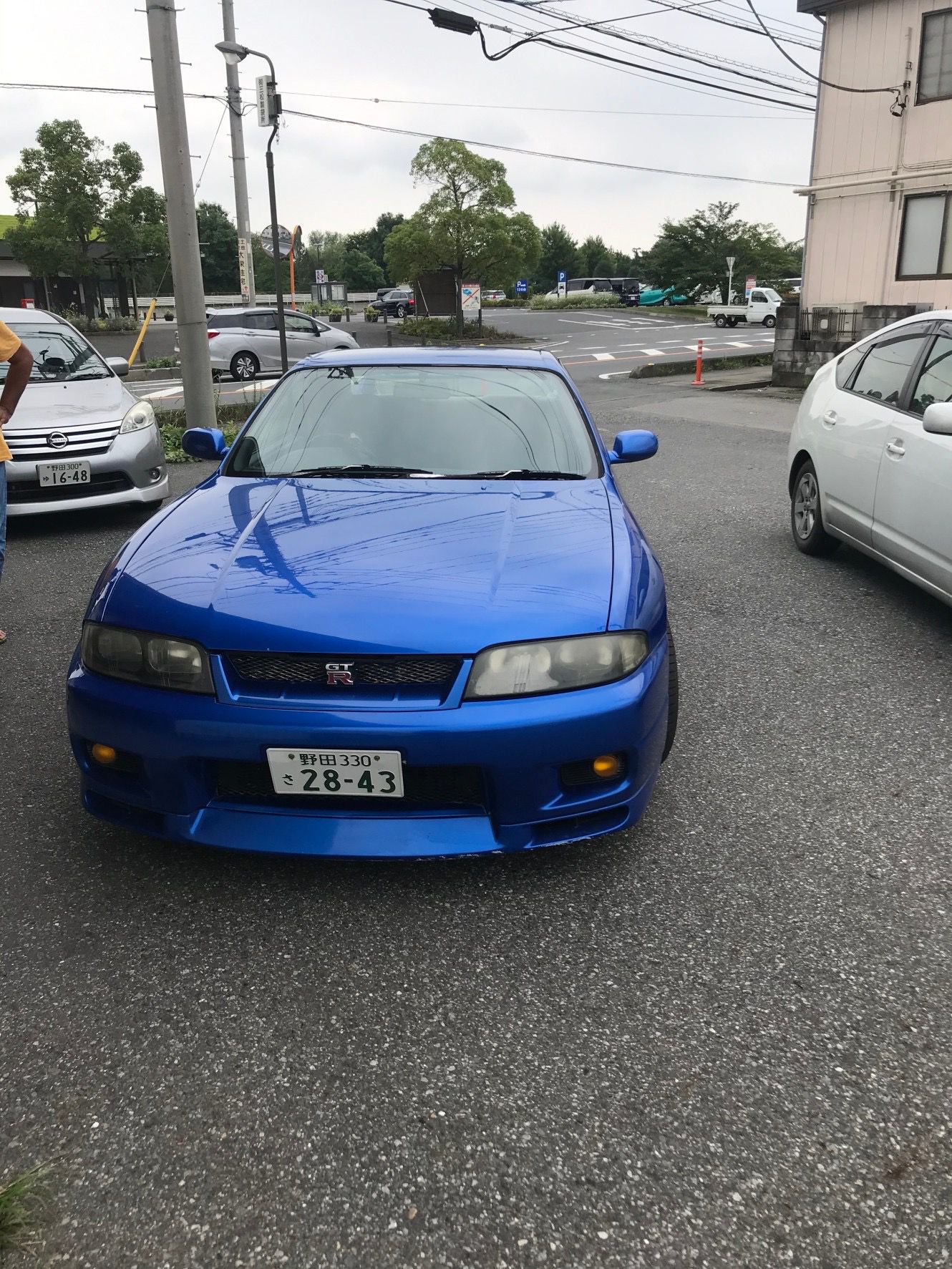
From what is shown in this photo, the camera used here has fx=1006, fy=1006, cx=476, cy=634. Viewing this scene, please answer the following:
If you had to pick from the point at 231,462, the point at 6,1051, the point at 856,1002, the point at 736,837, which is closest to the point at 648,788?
the point at 736,837

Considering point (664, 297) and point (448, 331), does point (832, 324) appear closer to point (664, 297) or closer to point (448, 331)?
point (448, 331)

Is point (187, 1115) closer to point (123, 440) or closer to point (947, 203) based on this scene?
point (123, 440)

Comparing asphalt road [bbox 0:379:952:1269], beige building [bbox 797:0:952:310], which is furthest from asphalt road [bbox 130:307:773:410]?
asphalt road [bbox 0:379:952:1269]

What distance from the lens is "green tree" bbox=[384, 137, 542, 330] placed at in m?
31.9

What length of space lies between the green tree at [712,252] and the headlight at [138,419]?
5160 cm

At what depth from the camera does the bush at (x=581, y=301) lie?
5762 centimetres

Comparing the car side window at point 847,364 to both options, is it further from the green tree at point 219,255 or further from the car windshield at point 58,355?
the green tree at point 219,255

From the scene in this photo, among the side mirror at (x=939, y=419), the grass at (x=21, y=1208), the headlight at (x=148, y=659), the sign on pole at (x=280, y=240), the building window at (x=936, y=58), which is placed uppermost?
the building window at (x=936, y=58)

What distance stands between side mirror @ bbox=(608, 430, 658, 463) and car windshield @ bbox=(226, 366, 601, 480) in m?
0.31

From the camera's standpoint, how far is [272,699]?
7.95ft

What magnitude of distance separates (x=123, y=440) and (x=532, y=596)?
5290 millimetres

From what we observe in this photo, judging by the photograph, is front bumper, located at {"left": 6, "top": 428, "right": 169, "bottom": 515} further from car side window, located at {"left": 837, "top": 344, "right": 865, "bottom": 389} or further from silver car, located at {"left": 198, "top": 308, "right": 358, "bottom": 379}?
silver car, located at {"left": 198, "top": 308, "right": 358, "bottom": 379}

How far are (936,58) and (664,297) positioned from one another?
1804 inches

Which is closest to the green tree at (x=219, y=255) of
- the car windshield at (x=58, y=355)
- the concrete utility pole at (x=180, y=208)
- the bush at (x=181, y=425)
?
the bush at (x=181, y=425)
